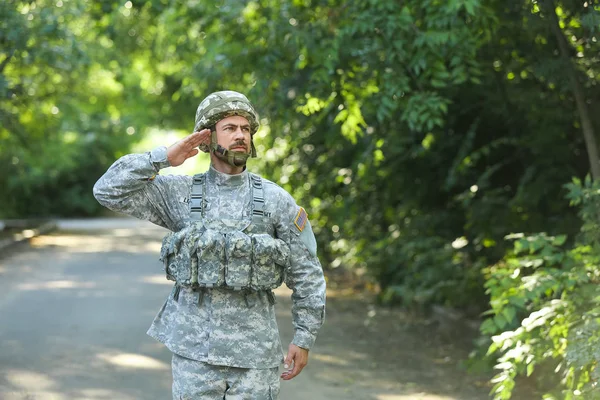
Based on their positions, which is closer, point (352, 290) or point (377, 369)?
point (377, 369)

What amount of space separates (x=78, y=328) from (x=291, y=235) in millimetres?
6206

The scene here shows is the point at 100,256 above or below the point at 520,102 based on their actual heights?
above

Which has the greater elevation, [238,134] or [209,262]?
[238,134]

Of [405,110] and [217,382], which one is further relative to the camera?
[405,110]

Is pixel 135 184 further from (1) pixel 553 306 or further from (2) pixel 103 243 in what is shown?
(2) pixel 103 243

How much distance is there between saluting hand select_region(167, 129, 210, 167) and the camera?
13.0 ft

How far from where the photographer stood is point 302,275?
409 cm

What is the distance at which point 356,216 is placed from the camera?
13156 mm

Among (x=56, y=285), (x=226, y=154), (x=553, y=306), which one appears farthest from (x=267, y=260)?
(x=56, y=285)

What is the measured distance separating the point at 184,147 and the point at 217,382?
3.24ft

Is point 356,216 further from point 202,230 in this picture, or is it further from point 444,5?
point 202,230

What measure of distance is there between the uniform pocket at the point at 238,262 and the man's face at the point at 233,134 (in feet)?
1.30

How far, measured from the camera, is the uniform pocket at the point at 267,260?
396cm

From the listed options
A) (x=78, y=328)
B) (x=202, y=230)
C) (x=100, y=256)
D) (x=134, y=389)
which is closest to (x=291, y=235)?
(x=202, y=230)
